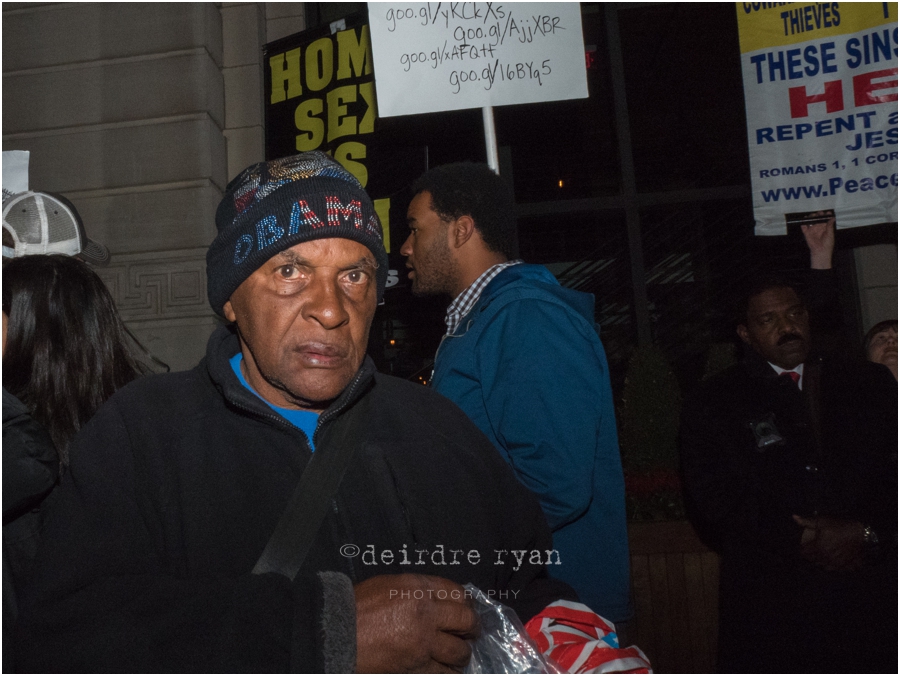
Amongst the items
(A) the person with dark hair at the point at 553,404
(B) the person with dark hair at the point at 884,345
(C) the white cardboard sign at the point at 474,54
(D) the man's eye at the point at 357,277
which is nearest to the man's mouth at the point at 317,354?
(D) the man's eye at the point at 357,277

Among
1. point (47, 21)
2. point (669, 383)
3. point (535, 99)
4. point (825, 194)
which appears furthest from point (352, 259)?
point (47, 21)

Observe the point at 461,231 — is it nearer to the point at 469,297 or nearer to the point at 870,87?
the point at 469,297

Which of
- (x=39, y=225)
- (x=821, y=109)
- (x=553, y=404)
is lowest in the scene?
(x=553, y=404)

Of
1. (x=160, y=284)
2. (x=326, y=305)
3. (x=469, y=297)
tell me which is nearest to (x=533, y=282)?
(x=469, y=297)

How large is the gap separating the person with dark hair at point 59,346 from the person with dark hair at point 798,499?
276cm

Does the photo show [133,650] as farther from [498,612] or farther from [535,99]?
[535,99]

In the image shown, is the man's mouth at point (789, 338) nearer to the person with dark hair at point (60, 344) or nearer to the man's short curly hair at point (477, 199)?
the man's short curly hair at point (477, 199)

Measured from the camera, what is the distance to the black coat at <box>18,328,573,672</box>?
4.10 ft

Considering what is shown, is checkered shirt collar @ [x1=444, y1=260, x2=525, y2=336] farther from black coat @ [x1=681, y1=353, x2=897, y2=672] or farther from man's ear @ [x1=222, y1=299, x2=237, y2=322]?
black coat @ [x1=681, y1=353, x2=897, y2=672]

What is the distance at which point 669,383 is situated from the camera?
15.4ft

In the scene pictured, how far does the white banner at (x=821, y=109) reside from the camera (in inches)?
176

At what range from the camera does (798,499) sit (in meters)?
3.33

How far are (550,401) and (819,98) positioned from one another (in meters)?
A: 3.59

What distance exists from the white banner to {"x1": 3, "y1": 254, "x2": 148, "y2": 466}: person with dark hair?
4173 mm
